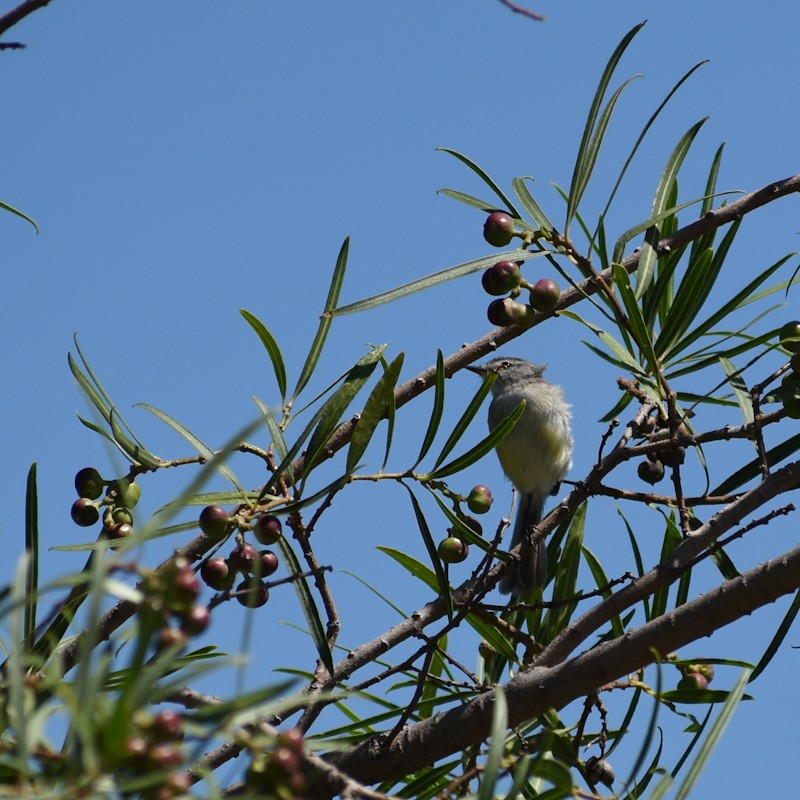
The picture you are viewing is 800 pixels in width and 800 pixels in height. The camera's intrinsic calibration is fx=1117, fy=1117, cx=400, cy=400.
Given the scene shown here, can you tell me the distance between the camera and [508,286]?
270 cm

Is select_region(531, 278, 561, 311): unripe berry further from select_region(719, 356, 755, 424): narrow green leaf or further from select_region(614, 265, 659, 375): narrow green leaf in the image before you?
select_region(719, 356, 755, 424): narrow green leaf

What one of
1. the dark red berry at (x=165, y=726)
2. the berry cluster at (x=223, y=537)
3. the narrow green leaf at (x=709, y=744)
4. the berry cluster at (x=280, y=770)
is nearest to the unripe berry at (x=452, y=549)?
the berry cluster at (x=223, y=537)

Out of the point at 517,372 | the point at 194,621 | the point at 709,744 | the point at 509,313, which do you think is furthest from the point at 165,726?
the point at 517,372

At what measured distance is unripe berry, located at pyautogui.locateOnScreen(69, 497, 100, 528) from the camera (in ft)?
8.54

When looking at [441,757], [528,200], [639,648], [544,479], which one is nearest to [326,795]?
[441,757]

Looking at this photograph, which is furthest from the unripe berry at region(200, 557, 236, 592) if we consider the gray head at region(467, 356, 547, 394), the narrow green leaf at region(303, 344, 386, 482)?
the gray head at region(467, 356, 547, 394)

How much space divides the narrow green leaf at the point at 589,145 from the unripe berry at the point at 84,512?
1.30 m

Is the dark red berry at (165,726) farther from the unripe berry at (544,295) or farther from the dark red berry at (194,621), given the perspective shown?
the unripe berry at (544,295)

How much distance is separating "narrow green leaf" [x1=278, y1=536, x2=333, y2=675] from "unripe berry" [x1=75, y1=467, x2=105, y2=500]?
57cm

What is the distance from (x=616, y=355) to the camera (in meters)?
2.61

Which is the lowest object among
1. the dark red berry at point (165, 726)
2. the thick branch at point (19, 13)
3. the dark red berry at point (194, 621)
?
the dark red berry at point (165, 726)

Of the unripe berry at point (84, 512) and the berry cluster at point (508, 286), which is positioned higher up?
the berry cluster at point (508, 286)

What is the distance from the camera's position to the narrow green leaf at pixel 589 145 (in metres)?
2.70

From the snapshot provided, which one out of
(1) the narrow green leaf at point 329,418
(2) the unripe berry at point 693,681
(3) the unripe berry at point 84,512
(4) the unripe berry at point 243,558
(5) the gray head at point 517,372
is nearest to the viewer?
(4) the unripe berry at point 243,558
